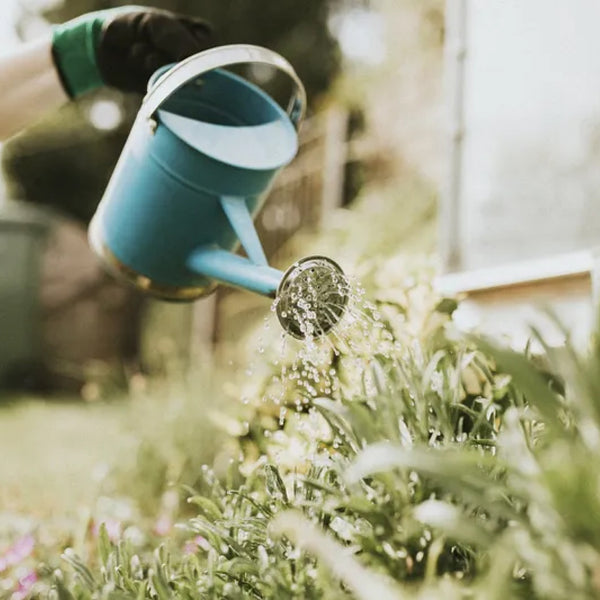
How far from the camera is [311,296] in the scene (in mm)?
1216

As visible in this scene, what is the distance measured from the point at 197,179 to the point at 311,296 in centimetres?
41

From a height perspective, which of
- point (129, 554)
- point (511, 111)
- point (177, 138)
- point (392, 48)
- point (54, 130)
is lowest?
point (129, 554)

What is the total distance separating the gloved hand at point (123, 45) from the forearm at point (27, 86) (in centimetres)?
3

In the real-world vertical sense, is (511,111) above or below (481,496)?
above

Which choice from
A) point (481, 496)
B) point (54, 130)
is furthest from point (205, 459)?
point (54, 130)

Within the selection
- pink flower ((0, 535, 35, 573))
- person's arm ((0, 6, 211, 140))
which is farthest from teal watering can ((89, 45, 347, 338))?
pink flower ((0, 535, 35, 573))

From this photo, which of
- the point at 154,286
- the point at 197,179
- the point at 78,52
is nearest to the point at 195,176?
the point at 197,179

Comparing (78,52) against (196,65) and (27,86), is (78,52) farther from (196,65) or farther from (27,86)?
(196,65)

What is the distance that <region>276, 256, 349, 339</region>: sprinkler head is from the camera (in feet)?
3.90

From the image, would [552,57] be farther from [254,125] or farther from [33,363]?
[33,363]

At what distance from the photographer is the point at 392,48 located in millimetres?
5664

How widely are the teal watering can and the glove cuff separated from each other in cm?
29

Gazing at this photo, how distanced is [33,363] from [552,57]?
21.8 ft

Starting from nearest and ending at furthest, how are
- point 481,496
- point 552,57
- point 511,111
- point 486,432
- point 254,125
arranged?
point 481,496 → point 486,432 → point 254,125 → point 552,57 → point 511,111
